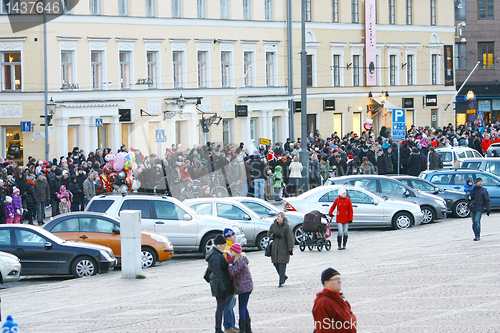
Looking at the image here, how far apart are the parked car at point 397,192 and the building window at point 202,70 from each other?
24.0m

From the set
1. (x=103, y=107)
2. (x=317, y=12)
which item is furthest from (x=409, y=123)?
(x=103, y=107)

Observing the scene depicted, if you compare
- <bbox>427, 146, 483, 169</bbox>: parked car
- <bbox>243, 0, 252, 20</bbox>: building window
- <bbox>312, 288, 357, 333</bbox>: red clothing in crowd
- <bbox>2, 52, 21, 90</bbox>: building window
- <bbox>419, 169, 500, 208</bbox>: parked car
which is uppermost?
<bbox>243, 0, 252, 20</bbox>: building window

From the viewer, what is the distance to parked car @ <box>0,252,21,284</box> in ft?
59.3

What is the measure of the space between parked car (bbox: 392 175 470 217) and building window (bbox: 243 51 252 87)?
24.8m

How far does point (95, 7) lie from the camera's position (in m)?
45.2

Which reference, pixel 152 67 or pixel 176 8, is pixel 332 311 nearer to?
pixel 152 67

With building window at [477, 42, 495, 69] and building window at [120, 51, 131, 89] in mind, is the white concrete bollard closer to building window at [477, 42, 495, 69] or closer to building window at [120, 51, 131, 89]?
building window at [120, 51, 131, 89]

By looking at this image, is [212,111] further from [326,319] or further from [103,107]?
[326,319]

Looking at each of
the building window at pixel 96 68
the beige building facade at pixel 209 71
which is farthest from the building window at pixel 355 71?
the building window at pixel 96 68

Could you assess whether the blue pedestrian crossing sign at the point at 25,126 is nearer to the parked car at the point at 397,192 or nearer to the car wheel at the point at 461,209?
the parked car at the point at 397,192

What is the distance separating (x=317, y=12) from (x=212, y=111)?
38.5ft

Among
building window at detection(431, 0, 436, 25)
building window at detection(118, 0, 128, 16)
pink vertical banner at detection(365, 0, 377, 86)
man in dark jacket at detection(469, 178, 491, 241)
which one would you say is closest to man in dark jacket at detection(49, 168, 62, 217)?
man in dark jacket at detection(469, 178, 491, 241)

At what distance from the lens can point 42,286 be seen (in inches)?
726

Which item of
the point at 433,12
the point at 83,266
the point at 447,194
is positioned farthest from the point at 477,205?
the point at 433,12
